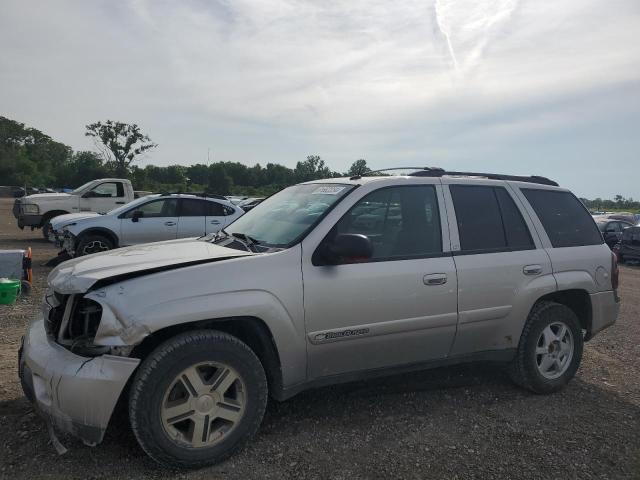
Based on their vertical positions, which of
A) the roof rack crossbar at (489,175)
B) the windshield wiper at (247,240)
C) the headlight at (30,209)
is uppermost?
the roof rack crossbar at (489,175)

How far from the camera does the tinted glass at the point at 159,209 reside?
37.2ft

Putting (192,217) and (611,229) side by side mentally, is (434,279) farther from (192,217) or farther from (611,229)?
(611,229)

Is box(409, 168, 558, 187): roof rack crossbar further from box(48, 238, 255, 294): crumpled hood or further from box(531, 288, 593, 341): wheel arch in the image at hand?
box(48, 238, 255, 294): crumpled hood

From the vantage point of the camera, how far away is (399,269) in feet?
11.8

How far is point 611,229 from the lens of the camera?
750 inches

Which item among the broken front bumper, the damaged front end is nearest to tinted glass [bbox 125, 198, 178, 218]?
the damaged front end

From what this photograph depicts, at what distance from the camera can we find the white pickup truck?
1480cm

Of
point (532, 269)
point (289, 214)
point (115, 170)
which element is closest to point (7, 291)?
point (289, 214)

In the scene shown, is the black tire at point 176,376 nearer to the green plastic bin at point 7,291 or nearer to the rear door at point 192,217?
the green plastic bin at point 7,291

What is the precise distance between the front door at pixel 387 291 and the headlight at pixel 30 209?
14.0 m

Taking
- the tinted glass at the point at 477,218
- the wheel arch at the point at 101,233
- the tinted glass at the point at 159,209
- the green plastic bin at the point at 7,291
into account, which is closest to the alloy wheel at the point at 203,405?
the tinted glass at the point at 477,218

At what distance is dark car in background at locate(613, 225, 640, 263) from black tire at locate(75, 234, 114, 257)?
1511 cm

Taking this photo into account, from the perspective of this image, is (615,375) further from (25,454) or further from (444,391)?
(25,454)

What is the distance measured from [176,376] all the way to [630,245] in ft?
55.7
